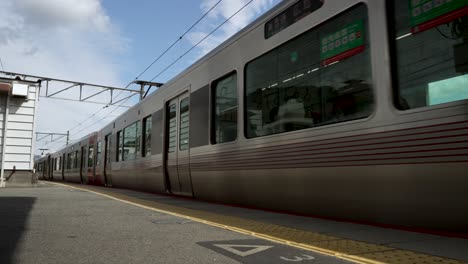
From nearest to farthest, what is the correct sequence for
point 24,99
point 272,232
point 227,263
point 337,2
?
point 227,263 < point 272,232 < point 337,2 < point 24,99

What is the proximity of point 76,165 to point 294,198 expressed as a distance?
19.8 metres

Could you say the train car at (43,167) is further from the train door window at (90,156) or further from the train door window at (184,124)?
the train door window at (184,124)

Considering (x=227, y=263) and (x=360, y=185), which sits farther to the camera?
(x=360, y=185)

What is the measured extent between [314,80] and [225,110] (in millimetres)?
2483

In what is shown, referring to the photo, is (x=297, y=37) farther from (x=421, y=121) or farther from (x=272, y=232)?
(x=272, y=232)

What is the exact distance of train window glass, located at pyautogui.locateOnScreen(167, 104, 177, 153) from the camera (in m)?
9.84

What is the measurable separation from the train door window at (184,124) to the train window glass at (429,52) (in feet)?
18.2

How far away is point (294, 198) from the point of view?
556cm

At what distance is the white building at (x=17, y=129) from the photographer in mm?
13836

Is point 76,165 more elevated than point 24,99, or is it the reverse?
point 24,99

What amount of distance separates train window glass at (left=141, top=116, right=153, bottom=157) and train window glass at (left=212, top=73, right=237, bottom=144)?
4.18m

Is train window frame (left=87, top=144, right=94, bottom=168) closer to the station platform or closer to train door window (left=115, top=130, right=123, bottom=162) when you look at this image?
train door window (left=115, top=130, right=123, bottom=162)

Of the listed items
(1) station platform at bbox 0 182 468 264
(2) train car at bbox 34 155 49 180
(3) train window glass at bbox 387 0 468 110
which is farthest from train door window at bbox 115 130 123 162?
(2) train car at bbox 34 155 49 180

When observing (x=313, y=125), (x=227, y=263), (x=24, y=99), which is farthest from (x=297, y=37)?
(x=24, y=99)
